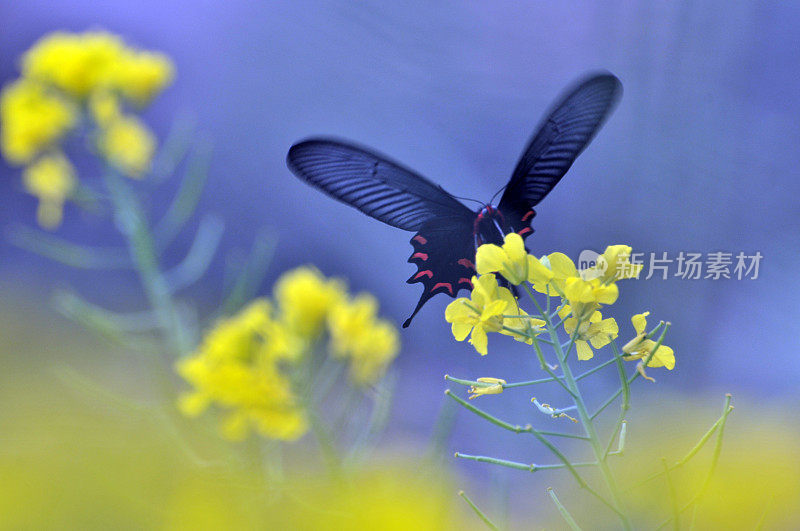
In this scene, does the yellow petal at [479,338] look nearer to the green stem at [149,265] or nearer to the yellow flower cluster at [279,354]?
the yellow flower cluster at [279,354]

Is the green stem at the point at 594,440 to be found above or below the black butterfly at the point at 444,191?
below

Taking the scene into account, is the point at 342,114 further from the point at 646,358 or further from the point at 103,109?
the point at 646,358

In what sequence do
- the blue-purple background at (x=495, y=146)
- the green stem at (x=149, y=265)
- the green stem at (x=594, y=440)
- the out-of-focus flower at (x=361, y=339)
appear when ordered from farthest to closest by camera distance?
the blue-purple background at (x=495, y=146) < the green stem at (x=149, y=265) < the out-of-focus flower at (x=361, y=339) < the green stem at (x=594, y=440)

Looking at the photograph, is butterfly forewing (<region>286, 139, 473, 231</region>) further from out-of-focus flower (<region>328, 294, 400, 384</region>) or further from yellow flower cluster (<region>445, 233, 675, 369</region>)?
out-of-focus flower (<region>328, 294, 400, 384</region>)

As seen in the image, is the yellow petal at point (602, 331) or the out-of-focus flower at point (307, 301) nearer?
the yellow petal at point (602, 331)

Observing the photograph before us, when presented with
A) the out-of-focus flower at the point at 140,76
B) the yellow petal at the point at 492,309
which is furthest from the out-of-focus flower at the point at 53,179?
the yellow petal at the point at 492,309

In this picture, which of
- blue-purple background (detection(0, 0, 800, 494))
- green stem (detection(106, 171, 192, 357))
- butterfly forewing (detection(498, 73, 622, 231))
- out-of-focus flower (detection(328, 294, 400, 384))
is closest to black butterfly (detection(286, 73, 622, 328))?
butterfly forewing (detection(498, 73, 622, 231))

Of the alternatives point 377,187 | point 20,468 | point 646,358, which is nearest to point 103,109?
point 20,468
